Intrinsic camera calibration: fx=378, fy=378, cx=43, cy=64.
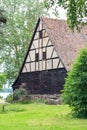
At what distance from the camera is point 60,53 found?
36938mm

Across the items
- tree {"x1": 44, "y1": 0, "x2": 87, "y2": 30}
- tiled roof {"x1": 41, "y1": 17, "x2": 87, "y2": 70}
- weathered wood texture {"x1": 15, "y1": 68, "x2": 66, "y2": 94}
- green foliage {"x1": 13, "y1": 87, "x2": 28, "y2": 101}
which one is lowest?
green foliage {"x1": 13, "y1": 87, "x2": 28, "y2": 101}

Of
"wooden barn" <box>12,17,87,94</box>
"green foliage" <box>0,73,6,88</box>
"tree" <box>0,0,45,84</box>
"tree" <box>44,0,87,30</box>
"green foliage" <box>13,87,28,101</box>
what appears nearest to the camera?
"tree" <box>44,0,87,30</box>

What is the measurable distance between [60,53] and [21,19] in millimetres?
15332

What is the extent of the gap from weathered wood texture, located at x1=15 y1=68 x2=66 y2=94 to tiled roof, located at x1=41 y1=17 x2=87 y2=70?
168cm

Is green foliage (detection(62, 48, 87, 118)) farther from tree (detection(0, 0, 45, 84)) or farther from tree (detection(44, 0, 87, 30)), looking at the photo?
tree (detection(0, 0, 45, 84))

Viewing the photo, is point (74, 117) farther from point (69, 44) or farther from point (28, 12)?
point (28, 12)

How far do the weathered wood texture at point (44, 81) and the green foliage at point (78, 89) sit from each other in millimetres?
14945

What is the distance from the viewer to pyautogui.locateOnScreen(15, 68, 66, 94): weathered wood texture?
3725 centimetres

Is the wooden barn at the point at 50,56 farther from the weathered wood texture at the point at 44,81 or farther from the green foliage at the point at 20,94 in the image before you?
the green foliage at the point at 20,94

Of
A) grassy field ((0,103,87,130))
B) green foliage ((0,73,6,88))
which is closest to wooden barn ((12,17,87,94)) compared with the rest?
green foliage ((0,73,6,88))

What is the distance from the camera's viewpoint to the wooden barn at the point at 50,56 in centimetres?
3725

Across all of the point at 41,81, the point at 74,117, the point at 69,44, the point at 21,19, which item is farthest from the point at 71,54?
the point at 74,117

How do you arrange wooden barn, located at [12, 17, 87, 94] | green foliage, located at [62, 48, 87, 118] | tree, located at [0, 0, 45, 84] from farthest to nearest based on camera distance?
tree, located at [0, 0, 45, 84], wooden barn, located at [12, 17, 87, 94], green foliage, located at [62, 48, 87, 118]

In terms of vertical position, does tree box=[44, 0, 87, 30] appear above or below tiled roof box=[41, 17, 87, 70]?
above
